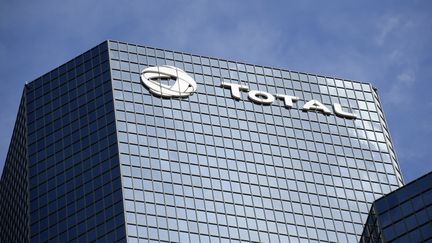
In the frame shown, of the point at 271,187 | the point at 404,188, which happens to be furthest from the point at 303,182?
the point at 404,188

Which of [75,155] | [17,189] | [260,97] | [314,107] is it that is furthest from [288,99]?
[17,189]

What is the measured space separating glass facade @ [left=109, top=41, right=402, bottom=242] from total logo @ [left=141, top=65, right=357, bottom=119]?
0.79 meters

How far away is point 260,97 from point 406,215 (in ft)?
199

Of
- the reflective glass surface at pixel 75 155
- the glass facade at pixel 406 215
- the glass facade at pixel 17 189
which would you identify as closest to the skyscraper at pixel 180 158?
the reflective glass surface at pixel 75 155

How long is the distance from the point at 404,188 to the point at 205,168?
145 ft

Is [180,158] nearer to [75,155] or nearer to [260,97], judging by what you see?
[75,155]

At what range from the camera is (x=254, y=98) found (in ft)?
640

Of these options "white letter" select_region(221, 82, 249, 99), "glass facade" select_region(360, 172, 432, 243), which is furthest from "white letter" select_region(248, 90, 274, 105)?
"glass facade" select_region(360, 172, 432, 243)

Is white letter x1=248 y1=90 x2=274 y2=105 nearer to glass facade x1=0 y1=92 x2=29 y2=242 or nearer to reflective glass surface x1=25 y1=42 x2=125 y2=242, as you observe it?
reflective glass surface x1=25 y1=42 x2=125 y2=242

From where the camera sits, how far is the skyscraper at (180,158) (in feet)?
565

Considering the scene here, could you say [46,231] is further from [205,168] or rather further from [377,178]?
[377,178]

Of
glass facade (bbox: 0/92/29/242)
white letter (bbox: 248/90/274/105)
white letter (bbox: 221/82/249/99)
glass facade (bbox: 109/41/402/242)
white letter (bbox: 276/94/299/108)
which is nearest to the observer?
glass facade (bbox: 109/41/402/242)

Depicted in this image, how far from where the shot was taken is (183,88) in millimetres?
190375

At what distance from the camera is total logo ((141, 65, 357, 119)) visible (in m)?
189
